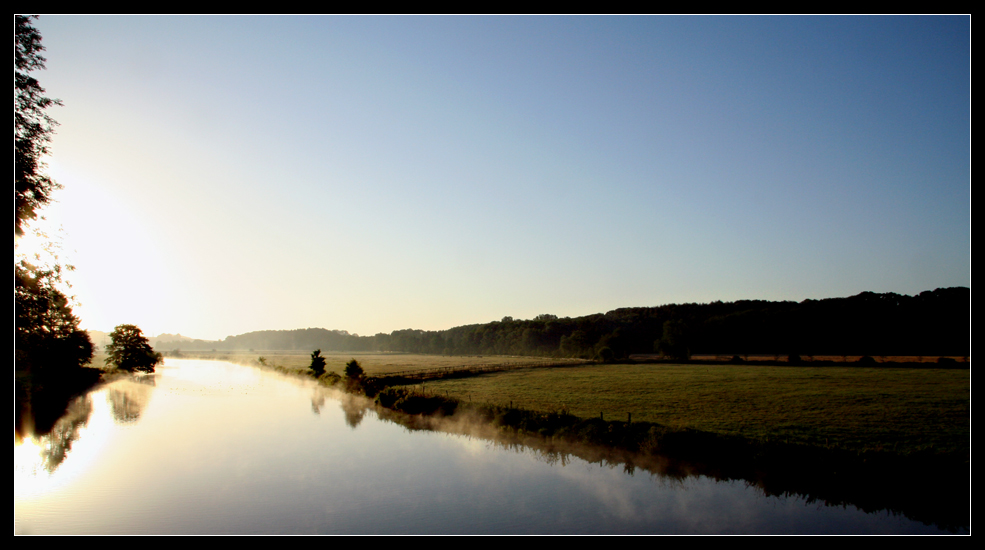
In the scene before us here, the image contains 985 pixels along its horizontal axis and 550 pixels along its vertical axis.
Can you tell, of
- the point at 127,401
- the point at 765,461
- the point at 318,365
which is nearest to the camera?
the point at 765,461

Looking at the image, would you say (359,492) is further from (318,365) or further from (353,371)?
(318,365)

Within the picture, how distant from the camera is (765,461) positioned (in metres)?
20.4

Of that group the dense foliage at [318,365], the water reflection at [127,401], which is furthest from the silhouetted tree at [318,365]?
the water reflection at [127,401]

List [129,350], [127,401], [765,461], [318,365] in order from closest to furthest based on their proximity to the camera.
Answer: [765,461], [127,401], [318,365], [129,350]

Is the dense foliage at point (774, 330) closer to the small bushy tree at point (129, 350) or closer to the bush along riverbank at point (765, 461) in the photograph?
the bush along riverbank at point (765, 461)

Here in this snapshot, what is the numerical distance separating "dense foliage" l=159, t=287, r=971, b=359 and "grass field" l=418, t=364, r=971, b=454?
16.9m

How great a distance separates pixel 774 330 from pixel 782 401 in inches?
2653

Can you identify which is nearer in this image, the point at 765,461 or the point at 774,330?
the point at 765,461

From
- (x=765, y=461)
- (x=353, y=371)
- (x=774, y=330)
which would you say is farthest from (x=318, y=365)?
(x=774, y=330)

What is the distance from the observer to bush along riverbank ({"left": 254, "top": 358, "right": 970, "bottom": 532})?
55.4ft

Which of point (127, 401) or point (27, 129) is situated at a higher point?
point (27, 129)

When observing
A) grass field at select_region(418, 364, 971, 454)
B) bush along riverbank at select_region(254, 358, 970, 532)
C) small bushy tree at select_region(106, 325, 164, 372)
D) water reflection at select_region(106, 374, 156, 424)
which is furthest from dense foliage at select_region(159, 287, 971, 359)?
small bushy tree at select_region(106, 325, 164, 372)

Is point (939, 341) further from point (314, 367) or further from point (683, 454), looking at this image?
point (314, 367)
